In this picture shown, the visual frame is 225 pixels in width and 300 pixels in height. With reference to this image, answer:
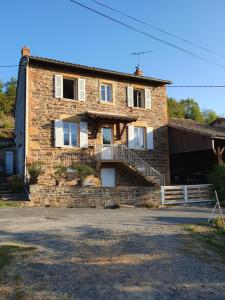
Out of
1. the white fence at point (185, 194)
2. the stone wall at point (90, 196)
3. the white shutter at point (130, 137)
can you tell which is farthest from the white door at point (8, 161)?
the white fence at point (185, 194)

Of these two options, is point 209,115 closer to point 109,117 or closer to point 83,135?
point 109,117

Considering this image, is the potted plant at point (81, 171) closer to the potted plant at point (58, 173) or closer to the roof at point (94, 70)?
the potted plant at point (58, 173)

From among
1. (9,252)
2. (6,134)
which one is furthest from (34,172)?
(6,134)

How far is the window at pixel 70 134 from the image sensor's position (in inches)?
815

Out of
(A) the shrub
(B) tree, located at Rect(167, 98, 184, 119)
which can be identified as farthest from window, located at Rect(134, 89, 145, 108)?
(B) tree, located at Rect(167, 98, 184, 119)

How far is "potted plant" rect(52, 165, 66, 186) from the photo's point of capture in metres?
19.4

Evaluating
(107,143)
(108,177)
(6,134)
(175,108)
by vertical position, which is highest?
(175,108)

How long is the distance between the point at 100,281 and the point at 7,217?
7.52 metres

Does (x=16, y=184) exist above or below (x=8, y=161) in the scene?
below

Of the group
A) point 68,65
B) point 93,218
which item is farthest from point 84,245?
point 68,65

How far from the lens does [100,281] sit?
6.31 m

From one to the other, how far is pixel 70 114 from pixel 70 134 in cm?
116

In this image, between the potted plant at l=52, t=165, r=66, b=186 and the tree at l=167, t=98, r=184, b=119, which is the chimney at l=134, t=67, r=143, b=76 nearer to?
the potted plant at l=52, t=165, r=66, b=186

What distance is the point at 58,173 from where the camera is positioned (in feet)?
64.3
